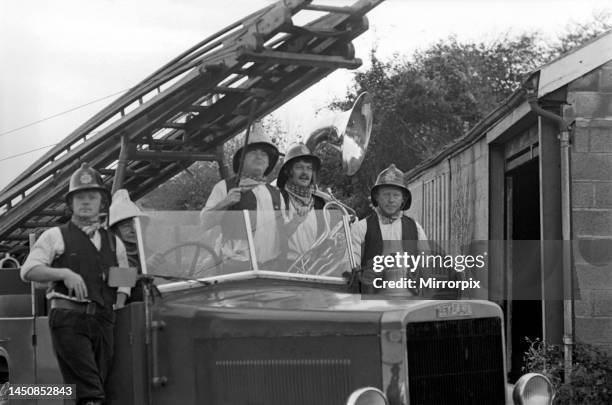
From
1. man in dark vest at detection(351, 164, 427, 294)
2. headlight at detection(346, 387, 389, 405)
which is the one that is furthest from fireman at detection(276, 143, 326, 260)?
headlight at detection(346, 387, 389, 405)

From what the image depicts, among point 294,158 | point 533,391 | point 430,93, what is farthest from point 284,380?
point 430,93

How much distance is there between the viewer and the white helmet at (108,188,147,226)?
573 cm

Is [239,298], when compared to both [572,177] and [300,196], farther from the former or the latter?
[572,177]

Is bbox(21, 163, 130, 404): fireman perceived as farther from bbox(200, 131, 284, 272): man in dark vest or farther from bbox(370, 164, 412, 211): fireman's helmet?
bbox(370, 164, 412, 211): fireman's helmet

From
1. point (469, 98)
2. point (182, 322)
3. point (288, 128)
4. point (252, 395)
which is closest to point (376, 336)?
point (252, 395)

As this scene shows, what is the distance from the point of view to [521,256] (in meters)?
11.0

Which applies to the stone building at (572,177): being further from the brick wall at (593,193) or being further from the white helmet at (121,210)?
the white helmet at (121,210)

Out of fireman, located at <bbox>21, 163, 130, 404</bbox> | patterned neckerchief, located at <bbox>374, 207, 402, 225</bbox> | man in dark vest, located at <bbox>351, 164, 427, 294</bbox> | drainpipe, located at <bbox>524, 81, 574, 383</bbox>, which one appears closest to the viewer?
fireman, located at <bbox>21, 163, 130, 404</bbox>

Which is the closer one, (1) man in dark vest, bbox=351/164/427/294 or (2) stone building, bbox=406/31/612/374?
(1) man in dark vest, bbox=351/164/427/294

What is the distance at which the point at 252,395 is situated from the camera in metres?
5.14

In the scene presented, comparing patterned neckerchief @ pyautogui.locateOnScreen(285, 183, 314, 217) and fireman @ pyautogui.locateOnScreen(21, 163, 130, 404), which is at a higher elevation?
patterned neckerchief @ pyautogui.locateOnScreen(285, 183, 314, 217)

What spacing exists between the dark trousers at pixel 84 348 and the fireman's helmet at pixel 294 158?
1548 mm

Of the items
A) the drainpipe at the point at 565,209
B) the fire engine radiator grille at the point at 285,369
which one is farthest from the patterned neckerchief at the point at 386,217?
the drainpipe at the point at 565,209

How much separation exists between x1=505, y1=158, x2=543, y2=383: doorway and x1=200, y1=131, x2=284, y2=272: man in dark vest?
4846 millimetres
